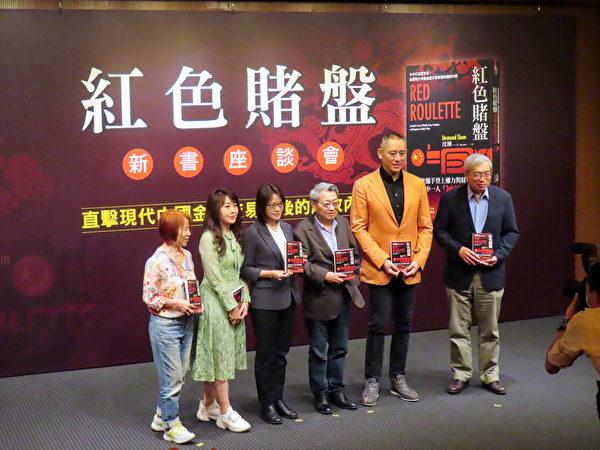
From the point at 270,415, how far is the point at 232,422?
23cm

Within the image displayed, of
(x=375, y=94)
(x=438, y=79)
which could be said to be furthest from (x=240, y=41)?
(x=438, y=79)

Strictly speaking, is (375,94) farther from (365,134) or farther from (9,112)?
(9,112)

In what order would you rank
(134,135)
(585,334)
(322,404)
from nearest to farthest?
(585,334)
(322,404)
(134,135)

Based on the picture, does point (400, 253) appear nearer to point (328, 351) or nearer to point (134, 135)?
point (328, 351)

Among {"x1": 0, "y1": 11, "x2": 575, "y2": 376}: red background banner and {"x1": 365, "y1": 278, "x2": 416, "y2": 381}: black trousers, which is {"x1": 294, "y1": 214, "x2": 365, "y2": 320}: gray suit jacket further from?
{"x1": 0, "y1": 11, "x2": 575, "y2": 376}: red background banner

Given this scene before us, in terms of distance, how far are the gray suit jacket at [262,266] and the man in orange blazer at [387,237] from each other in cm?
59

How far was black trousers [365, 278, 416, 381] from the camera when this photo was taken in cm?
505

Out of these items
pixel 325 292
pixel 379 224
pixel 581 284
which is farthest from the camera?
pixel 379 224

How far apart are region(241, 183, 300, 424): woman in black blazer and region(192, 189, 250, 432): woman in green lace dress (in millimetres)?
82

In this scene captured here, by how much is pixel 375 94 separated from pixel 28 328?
2.93 metres

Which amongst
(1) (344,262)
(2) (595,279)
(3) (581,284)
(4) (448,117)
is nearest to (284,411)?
(1) (344,262)

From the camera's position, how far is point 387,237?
507cm

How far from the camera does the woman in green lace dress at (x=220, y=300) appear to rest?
14.9ft

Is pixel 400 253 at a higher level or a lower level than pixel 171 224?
lower
